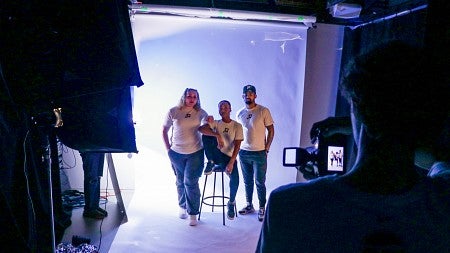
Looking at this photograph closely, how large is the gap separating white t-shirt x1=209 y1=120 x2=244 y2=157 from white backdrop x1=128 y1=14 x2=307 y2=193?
87 centimetres

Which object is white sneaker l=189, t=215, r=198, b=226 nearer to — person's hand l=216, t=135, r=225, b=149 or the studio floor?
the studio floor

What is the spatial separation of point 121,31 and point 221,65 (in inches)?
143

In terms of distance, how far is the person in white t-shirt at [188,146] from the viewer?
3.95m

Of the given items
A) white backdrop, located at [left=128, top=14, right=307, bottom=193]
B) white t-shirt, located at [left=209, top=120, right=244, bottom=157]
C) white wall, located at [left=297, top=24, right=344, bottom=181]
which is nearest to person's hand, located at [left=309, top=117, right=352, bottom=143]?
white t-shirt, located at [left=209, top=120, right=244, bottom=157]

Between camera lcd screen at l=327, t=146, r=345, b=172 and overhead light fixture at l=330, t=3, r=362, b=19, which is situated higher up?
overhead light fixture at l=330, t=3, r=362, b=19

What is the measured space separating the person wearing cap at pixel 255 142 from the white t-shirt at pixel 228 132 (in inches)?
7.8

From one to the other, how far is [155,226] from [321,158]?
2999mm

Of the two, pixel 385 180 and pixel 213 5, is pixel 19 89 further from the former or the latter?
pixel 213 5

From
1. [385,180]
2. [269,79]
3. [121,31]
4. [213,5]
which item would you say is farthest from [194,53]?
[385,180]

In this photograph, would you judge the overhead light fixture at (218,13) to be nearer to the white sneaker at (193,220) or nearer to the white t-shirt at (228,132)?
the white t-shirt at (228,132)

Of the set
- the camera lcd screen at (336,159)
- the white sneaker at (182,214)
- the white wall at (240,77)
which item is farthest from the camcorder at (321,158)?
the white wall at (240,77)

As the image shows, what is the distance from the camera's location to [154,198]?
4863 mm

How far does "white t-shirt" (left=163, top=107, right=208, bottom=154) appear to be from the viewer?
395 centimetres

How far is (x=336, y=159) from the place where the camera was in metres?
1.35
